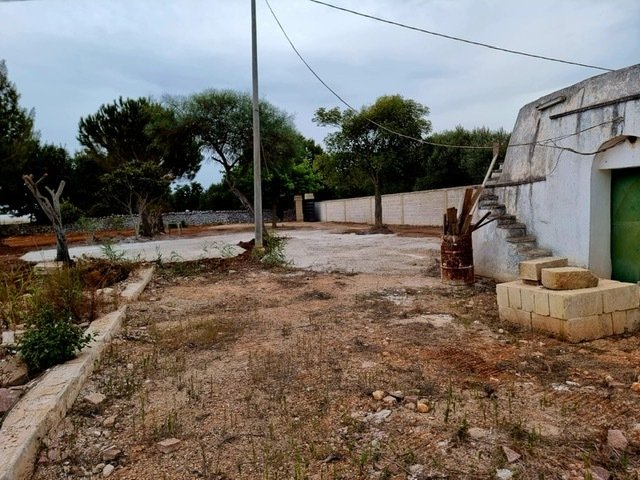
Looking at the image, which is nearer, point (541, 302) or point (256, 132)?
point (541, 302)

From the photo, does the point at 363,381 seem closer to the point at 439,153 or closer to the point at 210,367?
the point at 210,367

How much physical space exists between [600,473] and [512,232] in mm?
4714

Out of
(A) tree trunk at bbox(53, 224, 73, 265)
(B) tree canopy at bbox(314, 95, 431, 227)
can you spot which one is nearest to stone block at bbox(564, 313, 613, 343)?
(A) tree trunk at bbox(53, 224, 73, 265)

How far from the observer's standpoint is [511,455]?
6.65 ft

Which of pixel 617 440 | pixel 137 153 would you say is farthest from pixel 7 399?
pixel 137 153

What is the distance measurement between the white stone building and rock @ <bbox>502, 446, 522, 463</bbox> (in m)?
3.81

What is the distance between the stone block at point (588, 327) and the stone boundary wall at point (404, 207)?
10.7 metres

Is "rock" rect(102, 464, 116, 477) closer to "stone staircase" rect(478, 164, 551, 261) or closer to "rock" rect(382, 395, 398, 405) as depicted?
"rock" rect(382, 395, 398, 405)

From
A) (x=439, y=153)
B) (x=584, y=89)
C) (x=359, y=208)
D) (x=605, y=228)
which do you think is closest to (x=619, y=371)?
(x=605, y=228)

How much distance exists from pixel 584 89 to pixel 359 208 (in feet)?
65.4

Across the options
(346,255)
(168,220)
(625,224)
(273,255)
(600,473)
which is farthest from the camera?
(168,220)

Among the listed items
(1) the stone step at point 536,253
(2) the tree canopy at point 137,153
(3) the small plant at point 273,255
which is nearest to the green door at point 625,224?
(1) the stone step at point 536,253

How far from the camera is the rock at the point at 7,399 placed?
254 cm

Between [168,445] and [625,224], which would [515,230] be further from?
[168,445]
